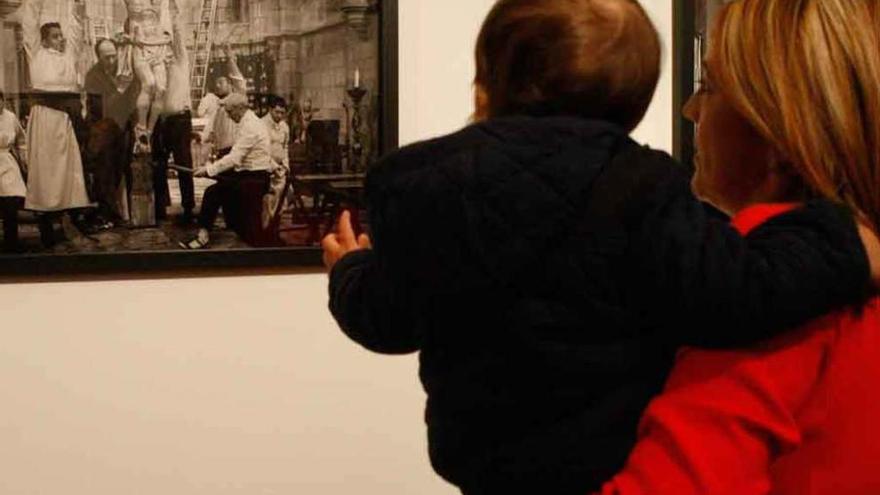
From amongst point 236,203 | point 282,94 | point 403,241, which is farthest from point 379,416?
point 403,241

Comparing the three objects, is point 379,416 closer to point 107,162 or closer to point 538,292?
point 107,162

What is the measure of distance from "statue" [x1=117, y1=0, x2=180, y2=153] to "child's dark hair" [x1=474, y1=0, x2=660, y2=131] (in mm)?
870

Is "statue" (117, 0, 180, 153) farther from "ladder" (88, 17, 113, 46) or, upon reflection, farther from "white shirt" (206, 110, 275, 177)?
"white shirt" (206, 110, 275, 177)

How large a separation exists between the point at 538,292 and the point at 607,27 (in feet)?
0.75

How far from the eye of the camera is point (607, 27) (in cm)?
84

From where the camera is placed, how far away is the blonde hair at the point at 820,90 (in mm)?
752

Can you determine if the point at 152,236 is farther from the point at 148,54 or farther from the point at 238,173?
the point at 148,54

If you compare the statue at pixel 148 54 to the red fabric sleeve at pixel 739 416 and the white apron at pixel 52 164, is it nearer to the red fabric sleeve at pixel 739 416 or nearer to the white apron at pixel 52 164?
the white apron at pixel 52 164

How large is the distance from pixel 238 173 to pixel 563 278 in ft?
3.24

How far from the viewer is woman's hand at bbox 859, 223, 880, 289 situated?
75 cm

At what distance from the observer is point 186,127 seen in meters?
1.64

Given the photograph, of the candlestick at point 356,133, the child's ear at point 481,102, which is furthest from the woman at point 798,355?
the candlestick at point 356,133

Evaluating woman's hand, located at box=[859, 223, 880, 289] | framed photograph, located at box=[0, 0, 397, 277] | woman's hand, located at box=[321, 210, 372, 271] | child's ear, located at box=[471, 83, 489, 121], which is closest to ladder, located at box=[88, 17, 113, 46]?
framed photograph, located at box=[0, 0, 397, 277]

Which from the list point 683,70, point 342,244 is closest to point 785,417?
point 342,244
